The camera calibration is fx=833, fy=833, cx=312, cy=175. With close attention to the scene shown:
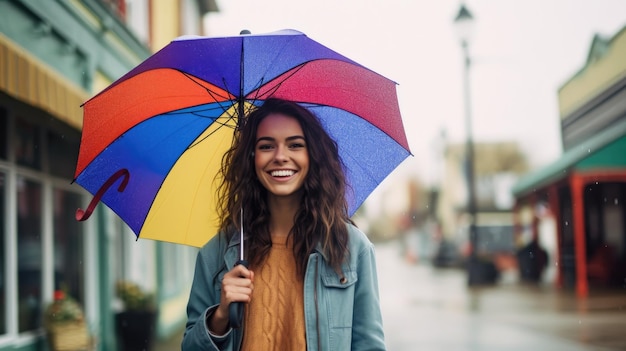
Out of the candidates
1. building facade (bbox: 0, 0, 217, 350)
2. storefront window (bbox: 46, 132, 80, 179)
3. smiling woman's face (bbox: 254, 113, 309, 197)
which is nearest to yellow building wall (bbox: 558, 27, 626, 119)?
building facade (bbox: 0, 0, 217, 350)

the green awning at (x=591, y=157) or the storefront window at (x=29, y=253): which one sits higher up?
the green awning at (x=591, y=157)

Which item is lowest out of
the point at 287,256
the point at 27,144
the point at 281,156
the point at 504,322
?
the point at 504,322

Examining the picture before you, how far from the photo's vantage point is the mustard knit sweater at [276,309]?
2.65m

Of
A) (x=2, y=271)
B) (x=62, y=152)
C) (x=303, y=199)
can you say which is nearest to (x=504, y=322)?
(x=62, y=152)

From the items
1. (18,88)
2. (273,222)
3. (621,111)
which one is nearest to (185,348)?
(273,222)

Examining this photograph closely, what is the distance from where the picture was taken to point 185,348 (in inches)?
109

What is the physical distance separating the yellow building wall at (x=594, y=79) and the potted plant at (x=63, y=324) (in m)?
5.20

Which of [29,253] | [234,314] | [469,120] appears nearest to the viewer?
[234,314]

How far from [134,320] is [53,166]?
89.9 inches

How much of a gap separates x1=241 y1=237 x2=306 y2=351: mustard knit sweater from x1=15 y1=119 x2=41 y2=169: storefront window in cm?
501

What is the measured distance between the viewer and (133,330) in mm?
9562

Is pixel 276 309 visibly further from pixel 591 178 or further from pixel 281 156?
pixel 591 178

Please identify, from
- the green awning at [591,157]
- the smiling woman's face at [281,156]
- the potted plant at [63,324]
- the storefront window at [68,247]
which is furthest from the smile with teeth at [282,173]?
the green awning at [591,157]

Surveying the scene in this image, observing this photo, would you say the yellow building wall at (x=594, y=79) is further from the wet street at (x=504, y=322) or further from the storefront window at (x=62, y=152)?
the storefront window at (x=62, y=152)
